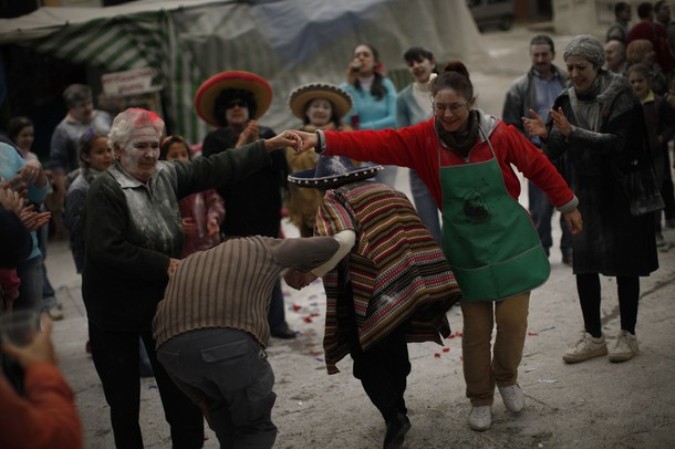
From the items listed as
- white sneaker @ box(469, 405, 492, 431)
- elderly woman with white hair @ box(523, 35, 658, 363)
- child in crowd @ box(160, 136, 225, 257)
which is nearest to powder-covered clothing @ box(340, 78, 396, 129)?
child in crowd @ box(160, 136, 225, 257)

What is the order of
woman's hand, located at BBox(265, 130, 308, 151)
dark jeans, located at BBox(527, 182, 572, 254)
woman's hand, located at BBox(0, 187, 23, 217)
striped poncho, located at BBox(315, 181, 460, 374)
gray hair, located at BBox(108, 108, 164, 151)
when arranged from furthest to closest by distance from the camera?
dark jeans, located at BBox(527, 182, 572, 254) < woman's hand, located at BBox(265, 130, 308, 151) < striped poncho, located at BBox(315, 181, 460, 374) < gray hair, located at BBox(108, 108, 164, 151) < woman's hand, located at BBox(0, 187, 23, 217)

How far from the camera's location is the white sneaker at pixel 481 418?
4898 mm

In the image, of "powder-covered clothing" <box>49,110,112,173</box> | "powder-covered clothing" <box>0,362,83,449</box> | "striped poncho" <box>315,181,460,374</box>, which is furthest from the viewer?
"powder-covered clothing" <box>49,110,112,173</box>

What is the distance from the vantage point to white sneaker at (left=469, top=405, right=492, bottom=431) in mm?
4898

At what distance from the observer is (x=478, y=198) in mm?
4742

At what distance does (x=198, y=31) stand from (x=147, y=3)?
3.44 ft

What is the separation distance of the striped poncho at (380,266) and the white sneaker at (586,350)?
4.55 feet

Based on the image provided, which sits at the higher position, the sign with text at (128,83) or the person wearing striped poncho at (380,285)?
the sign with text at (128,83)

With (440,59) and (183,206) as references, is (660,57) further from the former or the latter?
(183,206)

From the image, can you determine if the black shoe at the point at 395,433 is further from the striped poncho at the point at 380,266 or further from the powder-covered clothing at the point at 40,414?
the powder-covered clothing at the point at 40,414

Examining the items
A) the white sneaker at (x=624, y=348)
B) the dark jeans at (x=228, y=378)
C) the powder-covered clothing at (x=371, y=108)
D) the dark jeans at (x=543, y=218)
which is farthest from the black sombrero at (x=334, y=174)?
the dark jeans at (x=543, y=218)

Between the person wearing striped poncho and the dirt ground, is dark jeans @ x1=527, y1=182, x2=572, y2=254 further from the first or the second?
the person wearing striped poncho

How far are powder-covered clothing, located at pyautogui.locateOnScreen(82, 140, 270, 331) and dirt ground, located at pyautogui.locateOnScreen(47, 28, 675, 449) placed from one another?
119 cm

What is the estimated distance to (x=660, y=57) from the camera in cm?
1145
